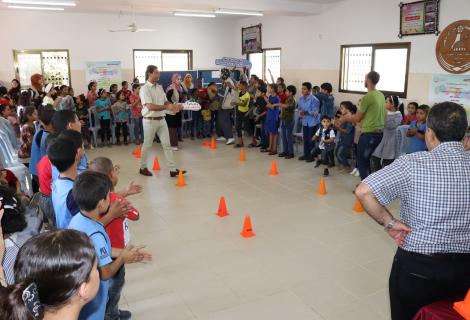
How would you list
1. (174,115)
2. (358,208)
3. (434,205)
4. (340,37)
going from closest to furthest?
(434,205) → (358,208) → (174,115) → (340,37)

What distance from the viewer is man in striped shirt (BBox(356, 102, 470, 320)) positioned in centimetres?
178

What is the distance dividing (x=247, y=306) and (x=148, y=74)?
13.7 ft

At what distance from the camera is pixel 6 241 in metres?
1.88

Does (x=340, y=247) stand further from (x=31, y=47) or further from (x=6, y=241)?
(x=31, y=47)

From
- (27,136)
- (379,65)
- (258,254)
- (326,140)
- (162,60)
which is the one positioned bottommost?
(258,254)

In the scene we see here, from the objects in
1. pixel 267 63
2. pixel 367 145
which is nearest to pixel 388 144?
pixel 367 145

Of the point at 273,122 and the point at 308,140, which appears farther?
the point at 273,122

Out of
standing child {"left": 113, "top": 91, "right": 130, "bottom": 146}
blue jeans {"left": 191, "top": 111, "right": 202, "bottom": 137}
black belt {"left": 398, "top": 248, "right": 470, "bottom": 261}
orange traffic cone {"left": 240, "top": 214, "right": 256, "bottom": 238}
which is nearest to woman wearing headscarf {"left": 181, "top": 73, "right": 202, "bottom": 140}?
blue jeans {"left": 191, "top": 111, "right": 202, "bottom": 137}

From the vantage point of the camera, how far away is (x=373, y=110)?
5.27m

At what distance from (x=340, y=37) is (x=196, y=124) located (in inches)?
164

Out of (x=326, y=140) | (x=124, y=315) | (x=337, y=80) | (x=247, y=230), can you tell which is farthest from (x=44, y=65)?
(x=124, y=315)

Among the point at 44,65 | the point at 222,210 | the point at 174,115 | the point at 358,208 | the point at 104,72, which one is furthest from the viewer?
the point at 104,72

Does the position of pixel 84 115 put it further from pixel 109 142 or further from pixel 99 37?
pixel 99 37

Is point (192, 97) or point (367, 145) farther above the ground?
point (192, 97)
